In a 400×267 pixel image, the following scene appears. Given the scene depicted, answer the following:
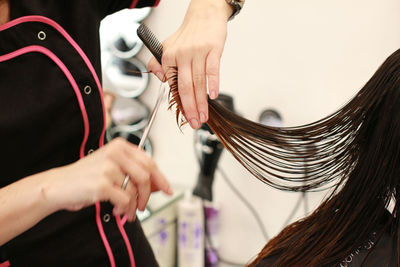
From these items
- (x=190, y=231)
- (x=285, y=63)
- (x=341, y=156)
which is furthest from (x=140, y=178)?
(x=190, y=231)

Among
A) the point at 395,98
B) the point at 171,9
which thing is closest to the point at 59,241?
the point at 395,98

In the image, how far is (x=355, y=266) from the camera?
74 centimetres

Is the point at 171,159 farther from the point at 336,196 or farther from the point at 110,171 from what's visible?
the point at 110,171

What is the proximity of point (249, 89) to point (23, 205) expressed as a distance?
1.02 m

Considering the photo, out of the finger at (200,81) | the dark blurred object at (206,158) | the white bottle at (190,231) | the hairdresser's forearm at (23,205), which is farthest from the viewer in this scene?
the white bottle at (190,231)

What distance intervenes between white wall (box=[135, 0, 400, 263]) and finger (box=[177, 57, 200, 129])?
2.51 feet

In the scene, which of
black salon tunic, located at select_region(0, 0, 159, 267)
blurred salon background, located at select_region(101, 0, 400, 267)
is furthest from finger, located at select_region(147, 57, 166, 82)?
blurred salon background, located at select_region(101, 0, 400, 267)


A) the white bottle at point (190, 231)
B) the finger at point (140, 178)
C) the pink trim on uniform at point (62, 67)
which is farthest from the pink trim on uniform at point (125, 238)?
the white bottle at point (190, 231)

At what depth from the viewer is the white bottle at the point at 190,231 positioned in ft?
5.28

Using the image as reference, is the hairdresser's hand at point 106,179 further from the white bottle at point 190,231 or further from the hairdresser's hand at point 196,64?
the white bottle at point 190,231

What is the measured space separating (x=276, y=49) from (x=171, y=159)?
2.19ft

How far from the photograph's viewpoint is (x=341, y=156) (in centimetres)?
75

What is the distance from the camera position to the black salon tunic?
0.66m

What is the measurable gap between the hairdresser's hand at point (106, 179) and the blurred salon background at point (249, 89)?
34.6 inches
